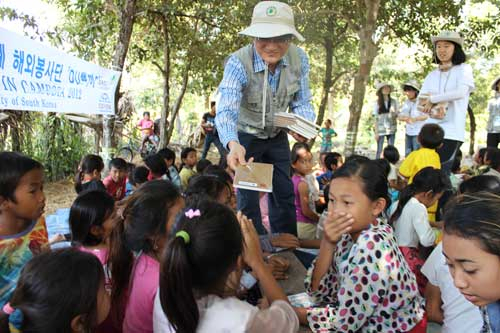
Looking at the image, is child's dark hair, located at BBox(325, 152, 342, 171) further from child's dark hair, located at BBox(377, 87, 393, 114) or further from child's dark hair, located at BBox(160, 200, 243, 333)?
child's dark hair, located at BBox(377, 87, 393, 114)

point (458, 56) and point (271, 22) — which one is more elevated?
point (458, 56)

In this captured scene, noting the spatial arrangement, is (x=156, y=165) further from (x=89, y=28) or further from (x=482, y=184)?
(x=482, y=184)

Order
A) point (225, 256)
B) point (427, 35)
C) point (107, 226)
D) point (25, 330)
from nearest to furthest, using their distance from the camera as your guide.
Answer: point (25, 330) → point (225, 256) → point (107, 226) → point (427, 35)

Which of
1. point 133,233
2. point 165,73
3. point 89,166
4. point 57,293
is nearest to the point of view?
point 57,293

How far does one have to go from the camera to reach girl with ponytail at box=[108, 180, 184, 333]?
5.94 feet

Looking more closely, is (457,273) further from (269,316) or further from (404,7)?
(404,7)

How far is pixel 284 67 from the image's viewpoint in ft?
9.69

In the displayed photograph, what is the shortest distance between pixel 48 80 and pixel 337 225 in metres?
3.10

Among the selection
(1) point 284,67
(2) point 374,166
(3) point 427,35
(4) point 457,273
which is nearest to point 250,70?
(1) point 284,67

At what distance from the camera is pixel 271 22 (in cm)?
267

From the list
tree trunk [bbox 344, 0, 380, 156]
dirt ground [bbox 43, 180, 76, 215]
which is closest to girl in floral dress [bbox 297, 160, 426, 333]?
dirt ground [bbox 43, 180, 76, 215]

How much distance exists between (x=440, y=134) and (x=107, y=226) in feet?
10.3

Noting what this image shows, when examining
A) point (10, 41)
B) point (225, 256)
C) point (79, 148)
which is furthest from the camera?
point (79, 148)

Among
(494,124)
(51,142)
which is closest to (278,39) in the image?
(494,124)
